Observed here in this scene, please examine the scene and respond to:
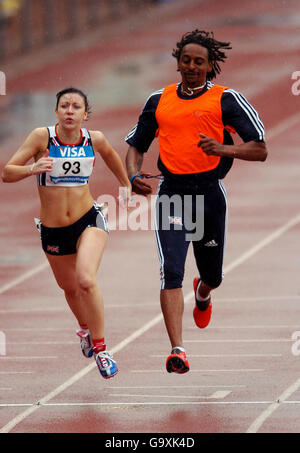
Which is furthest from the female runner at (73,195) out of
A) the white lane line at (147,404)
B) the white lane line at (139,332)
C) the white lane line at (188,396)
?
the white lane line at (139,332)

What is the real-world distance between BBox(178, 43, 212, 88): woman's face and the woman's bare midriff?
1.19 m

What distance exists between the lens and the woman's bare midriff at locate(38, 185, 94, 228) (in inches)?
408

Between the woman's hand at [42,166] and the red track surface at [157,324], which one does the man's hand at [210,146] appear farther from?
the red track surface at [157,324]

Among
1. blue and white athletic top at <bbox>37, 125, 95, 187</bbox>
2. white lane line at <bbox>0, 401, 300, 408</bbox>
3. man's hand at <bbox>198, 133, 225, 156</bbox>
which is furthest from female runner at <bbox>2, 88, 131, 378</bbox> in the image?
man's hand at <bbox>198, 133, 225, 156</bbox>

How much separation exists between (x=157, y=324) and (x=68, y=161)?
397cm

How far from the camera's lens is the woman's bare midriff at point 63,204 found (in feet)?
34.0

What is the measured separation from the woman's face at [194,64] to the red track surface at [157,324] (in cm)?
253

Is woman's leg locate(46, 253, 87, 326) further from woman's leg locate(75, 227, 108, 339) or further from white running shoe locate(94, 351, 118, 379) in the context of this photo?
white running shoe locate(94, 351, 118, 379)

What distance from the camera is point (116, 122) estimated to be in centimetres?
2700

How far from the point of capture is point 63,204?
1041 cm

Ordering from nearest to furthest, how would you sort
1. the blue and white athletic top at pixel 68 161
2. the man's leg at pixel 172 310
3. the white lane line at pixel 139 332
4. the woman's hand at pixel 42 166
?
the woman's hand at pixel 42 166 → the white lane line at pixel 139 332 → the blue and white athletic top at pixel 68 161 → the man's leg at pixel 172 310

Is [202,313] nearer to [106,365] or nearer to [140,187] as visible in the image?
[140,187]

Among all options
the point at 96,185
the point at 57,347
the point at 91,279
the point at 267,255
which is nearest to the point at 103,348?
the point at 91,279
